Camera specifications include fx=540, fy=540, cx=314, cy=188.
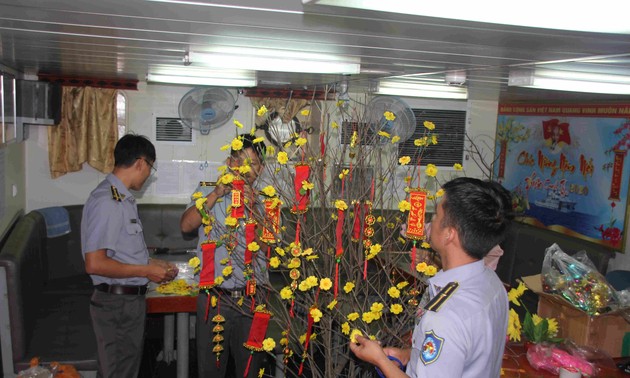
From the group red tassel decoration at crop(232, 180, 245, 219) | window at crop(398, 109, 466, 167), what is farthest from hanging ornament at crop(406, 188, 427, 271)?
window at crop(398, 109, 466, 167)

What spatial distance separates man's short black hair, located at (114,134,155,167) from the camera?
2.94 m

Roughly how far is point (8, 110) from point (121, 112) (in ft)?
4.66

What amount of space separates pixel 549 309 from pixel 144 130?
4.24 m

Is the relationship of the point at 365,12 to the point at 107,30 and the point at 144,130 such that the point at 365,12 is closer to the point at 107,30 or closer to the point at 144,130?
the point at 107,30

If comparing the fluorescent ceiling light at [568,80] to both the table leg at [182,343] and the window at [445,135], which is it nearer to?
the table leg at [182,343]

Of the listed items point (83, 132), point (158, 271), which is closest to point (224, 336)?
point (158, 271)

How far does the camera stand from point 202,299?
3.07 metres

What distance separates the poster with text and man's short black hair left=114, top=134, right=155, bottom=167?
163 inches

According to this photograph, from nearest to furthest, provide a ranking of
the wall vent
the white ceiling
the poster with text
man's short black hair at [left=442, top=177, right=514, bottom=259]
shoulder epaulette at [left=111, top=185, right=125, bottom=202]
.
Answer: the white ceiling, man's short black hair at [left=442, top=177, right=514, bottom=259], shoulder epaulette at [left=111, top=185, right=125, bottom=202], the poster with text, the wall vent

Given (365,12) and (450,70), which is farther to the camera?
(450,70)

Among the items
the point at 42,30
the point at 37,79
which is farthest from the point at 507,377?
the point at 37,79

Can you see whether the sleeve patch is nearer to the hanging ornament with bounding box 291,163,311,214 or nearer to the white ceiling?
the hanging ornament with bounding box 291,163,311,214

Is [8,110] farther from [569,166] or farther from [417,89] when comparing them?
[569,166]

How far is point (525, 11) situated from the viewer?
1014 mm
